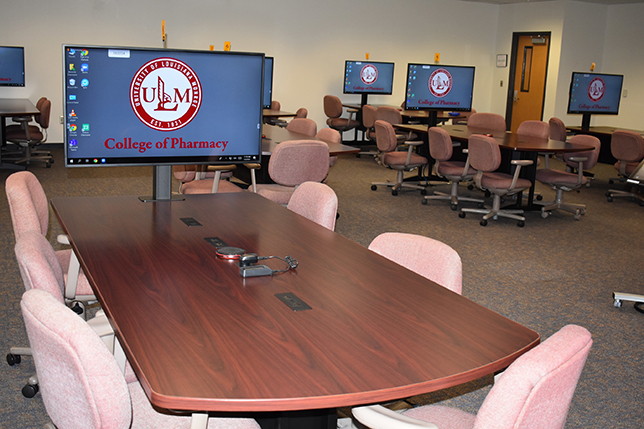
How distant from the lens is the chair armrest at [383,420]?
1244 millimetres

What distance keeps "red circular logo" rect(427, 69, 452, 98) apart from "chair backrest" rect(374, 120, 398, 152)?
2.67 ft

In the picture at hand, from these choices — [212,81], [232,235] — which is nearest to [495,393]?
[232,235]

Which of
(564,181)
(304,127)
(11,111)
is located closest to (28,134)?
(11,111)

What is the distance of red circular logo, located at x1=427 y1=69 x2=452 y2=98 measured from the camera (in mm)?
6902

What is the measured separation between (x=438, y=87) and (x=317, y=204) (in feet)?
15.9

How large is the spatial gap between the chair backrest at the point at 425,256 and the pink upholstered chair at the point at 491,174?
3537mm

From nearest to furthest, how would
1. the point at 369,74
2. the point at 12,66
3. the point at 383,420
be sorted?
the point at 383,420
the point at 12,66
the point at 369,74

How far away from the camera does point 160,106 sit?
2486 mm

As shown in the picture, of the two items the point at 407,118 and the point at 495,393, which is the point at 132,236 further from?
the point at 407,118

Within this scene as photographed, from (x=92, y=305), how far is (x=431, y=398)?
1868mm

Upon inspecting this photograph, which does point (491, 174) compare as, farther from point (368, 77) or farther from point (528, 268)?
point (368, 77)

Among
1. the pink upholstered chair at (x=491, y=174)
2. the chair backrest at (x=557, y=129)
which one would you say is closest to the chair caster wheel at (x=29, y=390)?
the pink upholstered chair at (x=491, y=174)

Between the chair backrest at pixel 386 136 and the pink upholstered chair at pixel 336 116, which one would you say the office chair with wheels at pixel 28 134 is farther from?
the pink upholstered chair at pixel 336 116

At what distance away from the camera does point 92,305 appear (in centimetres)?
319
